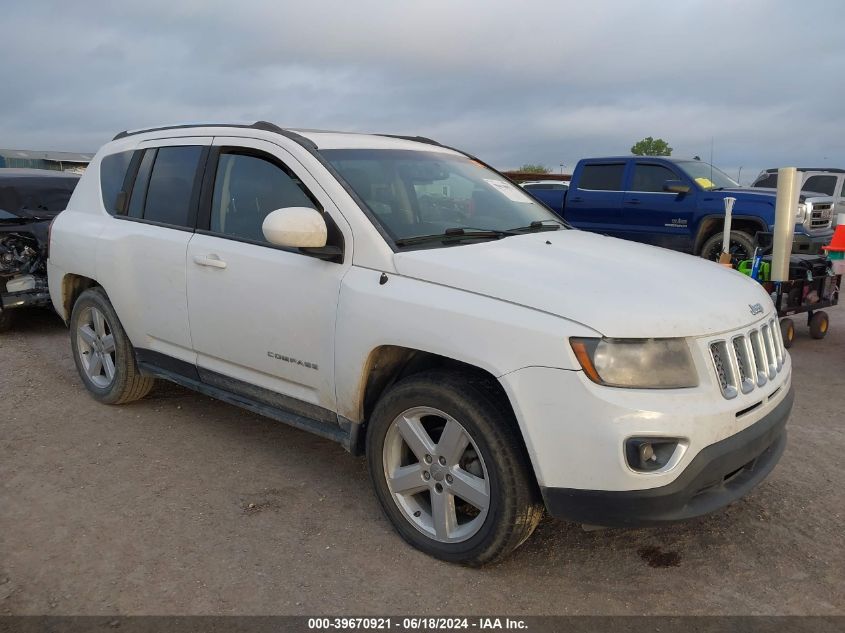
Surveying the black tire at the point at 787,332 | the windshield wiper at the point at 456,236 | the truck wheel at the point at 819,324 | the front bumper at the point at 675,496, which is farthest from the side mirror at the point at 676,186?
the front bumper at the point at 675,496

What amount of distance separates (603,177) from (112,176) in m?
8.68

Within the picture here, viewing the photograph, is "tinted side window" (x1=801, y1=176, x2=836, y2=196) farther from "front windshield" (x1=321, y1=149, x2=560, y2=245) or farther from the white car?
the white car

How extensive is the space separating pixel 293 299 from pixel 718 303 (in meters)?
1.88

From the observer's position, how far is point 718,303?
2891 mm

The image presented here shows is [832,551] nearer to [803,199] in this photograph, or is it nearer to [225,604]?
[225,604]

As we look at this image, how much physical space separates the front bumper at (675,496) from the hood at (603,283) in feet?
1.46

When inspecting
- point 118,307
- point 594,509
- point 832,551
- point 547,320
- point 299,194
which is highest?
point 299,194

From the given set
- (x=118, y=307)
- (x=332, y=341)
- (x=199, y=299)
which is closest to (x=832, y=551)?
(x=332, y=341)

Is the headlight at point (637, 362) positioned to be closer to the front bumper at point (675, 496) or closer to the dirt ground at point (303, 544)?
the front bumper at point (675, 496)

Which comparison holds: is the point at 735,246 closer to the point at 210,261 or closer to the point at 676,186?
the point at 676,186

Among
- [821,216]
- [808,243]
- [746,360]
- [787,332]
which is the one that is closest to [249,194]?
[746,360]

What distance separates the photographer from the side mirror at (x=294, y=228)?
3.16m

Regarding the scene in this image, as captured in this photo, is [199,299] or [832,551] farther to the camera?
[199,299]

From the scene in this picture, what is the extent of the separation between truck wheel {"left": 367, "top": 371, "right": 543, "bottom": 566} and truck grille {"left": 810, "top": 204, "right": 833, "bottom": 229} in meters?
11.2
